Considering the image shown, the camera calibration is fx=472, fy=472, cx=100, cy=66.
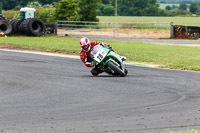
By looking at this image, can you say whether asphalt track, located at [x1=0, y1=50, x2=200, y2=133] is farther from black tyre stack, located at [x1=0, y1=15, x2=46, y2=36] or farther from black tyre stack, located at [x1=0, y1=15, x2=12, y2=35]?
black tyre stack, located at [x1=0, y1=15, x2=12, y2=35]

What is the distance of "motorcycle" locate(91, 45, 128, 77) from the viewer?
13.1m

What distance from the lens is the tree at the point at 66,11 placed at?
5473cm

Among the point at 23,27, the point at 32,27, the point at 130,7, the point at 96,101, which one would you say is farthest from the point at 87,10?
the point at 130,7

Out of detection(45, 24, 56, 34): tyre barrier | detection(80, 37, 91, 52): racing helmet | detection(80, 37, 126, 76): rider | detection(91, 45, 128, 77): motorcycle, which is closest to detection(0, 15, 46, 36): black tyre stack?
detection(45, 24, 56, 34): tyre barrier

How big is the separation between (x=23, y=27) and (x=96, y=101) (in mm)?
28000

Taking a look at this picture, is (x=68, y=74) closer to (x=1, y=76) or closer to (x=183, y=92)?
(x=1, y=76)

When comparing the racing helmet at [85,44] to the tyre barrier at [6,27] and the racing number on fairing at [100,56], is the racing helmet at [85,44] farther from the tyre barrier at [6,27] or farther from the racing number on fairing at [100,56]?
the tyre barrier at [6,27]

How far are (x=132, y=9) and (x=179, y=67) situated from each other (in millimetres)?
128381

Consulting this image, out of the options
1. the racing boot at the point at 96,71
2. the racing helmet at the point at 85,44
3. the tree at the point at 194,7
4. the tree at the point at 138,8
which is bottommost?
the tree at the point at 194,7

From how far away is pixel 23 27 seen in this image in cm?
3662

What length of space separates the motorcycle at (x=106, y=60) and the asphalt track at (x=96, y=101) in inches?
11.1

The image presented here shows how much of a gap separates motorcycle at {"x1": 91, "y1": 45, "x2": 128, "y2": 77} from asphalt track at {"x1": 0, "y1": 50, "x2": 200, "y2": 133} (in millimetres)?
283

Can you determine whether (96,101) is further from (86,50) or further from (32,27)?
(32,27)

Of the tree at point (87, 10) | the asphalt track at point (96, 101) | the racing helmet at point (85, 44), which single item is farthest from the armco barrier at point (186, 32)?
the tree at point (87, 10)
